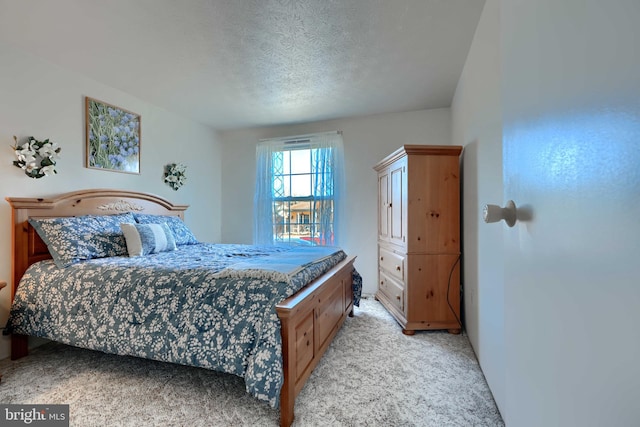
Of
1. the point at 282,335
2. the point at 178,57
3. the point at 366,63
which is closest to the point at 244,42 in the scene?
the point at 178,57

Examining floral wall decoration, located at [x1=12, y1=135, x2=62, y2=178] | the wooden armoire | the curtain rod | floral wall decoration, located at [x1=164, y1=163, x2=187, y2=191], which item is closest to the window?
the curtain rod

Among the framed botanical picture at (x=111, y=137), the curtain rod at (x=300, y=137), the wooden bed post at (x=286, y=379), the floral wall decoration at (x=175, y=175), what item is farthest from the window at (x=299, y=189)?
the wooden bed post at (x=286, y=379)

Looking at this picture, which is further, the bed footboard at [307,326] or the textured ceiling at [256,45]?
the textured ceiling at [256,45]

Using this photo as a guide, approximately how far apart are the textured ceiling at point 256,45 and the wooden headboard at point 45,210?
1154 mm

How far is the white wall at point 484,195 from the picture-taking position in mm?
1607

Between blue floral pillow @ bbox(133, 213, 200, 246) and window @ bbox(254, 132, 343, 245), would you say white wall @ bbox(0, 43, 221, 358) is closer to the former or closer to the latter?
blue floral pillow @ bbox(133, 213, 200, 246)

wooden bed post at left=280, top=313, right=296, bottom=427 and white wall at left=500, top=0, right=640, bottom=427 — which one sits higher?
white wall at left=500, top=0, right=640, bottom=427

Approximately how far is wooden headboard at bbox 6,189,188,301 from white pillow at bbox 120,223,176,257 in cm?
46

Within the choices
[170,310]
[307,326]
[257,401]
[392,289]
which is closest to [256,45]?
[170,310]

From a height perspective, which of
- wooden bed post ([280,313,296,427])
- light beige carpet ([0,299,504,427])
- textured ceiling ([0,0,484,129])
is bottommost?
light beige carpet ([0,299,504,427])

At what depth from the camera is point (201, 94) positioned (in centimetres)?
317

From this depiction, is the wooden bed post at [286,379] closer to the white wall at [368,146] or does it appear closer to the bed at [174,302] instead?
the bed at [174,302]

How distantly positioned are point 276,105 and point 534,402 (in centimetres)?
351

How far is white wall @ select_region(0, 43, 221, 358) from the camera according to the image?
2.21 m
